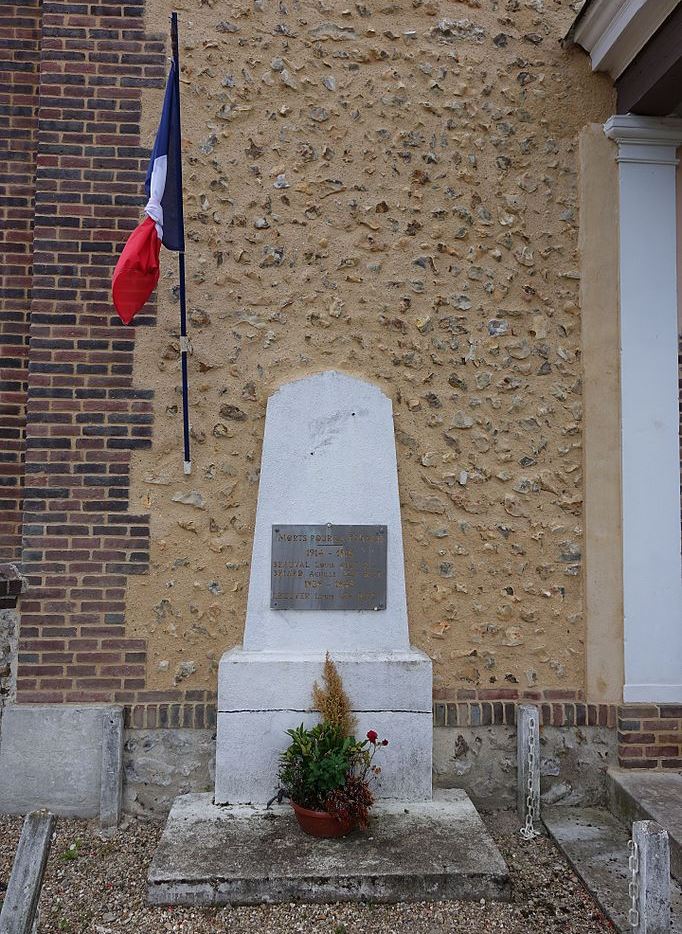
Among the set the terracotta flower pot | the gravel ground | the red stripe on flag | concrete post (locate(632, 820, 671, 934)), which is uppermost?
the red stripe on flag

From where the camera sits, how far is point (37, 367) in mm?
4617

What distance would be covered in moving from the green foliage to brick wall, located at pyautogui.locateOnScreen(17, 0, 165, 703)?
1130mm

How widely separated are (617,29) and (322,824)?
197 inches

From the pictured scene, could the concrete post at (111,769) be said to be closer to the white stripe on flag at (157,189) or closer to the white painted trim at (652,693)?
the white stripe on flag at (157,189)

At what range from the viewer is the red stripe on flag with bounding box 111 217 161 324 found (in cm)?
407

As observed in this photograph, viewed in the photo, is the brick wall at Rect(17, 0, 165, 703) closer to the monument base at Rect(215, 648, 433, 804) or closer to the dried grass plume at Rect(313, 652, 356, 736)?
the monument base at Rect(215, 648, 433, 804)

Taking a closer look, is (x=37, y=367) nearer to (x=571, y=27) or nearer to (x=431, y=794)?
(x=431, y=794)

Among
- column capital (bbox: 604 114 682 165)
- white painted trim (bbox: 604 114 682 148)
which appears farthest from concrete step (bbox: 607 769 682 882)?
white painted trim (bbox: 604 114 682 148)

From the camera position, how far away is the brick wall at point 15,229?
188 inches

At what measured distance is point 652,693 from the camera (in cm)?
459

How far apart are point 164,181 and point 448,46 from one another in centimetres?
225

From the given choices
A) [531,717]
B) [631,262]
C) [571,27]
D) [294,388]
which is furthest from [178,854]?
[571,27]

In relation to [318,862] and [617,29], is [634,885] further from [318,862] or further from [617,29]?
[617,29]

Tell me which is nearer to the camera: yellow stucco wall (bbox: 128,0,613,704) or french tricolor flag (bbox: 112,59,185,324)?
french tricolor flag (bbox: 112,59,185,324)
